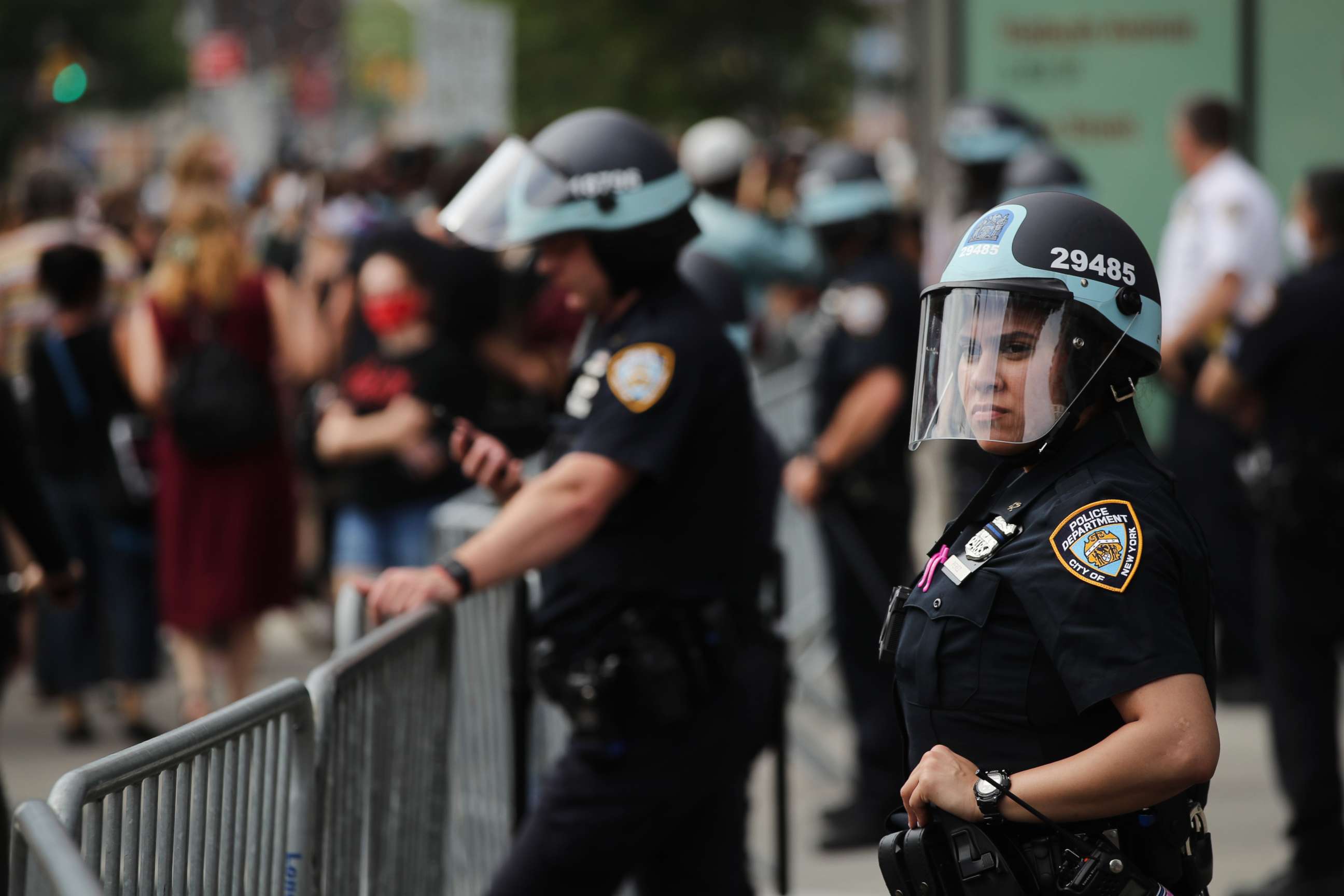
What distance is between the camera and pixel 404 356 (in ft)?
21.4

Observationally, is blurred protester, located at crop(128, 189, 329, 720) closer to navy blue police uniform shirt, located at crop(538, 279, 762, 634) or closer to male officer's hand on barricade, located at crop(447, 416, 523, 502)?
male officer's hand on barricade, located at crop(447, 416, 523, 502)

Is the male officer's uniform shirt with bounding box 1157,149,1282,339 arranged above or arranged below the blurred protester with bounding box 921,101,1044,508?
below

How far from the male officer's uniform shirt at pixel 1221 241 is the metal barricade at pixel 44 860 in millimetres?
6087

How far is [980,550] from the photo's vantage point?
2.43 metres

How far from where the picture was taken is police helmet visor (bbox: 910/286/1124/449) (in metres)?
2.45

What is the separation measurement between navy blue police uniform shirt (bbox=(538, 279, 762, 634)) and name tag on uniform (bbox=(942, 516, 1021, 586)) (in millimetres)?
1184

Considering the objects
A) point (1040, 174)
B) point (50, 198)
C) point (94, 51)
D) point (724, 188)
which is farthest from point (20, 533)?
point (94, 51)

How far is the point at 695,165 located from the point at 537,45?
26.1 m

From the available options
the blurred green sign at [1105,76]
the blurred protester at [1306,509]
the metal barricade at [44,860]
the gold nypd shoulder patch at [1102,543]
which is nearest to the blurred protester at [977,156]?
the blurred protester at [1306,509]

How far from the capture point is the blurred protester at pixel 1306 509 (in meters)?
5.41

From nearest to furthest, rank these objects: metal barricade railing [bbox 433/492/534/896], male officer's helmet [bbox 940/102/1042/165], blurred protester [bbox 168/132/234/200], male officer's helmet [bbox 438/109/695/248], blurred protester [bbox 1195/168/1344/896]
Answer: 1. male officer's helmet [bbox 438/109/695/248]
2. metal barricade railing [bbox 433/492/534/896]
3. blurred protester [bbox 1195/168/1344/896]
4. blurred protester [bbox 168/132/234/200]
5. male officer's helmet [bbox 940/102/1042/165]

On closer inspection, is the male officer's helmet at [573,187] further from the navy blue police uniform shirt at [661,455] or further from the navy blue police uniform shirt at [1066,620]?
the navy blue police uniform shirt at [1066,620]

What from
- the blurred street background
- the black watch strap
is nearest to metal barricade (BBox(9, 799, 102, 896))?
the black watch strap

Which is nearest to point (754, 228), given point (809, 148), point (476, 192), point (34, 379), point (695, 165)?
point (695, 165)
